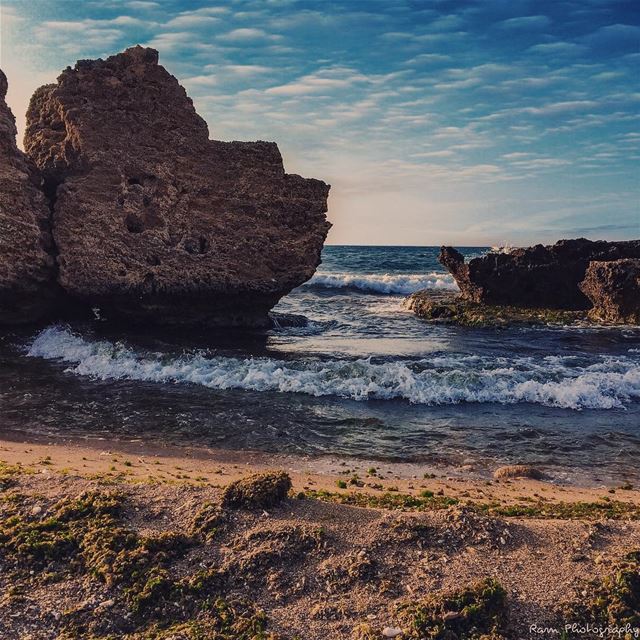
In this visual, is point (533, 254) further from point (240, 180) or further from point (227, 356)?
point (227, 356)

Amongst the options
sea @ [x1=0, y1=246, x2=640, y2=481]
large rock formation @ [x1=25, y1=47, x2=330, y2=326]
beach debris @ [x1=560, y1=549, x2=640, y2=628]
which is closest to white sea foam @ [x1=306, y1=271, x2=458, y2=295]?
sea @ [x1=0, y1=246, x2=640, y2=481]

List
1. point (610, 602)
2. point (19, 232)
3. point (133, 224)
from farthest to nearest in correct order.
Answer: point (133, 224)
point (19, 232)
point (610, 602)

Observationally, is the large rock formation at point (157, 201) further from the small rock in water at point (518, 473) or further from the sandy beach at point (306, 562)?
the small rock in water at point (518, 473)

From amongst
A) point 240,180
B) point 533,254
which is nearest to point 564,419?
point 240,180

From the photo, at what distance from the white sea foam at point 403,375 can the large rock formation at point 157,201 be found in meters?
2.32

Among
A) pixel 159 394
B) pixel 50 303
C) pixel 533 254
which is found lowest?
pixel 159 394

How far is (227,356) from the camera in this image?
523 inches

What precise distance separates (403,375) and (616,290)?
483 inches

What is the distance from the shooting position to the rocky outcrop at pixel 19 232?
13.5 metres

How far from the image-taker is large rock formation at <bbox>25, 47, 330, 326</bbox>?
1465 cm

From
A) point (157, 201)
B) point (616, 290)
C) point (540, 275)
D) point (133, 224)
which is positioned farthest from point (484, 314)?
point (133, 224)

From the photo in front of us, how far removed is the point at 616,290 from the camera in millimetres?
19688

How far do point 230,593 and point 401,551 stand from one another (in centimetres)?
130

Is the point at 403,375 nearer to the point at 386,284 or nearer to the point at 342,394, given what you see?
the point at 342,394
